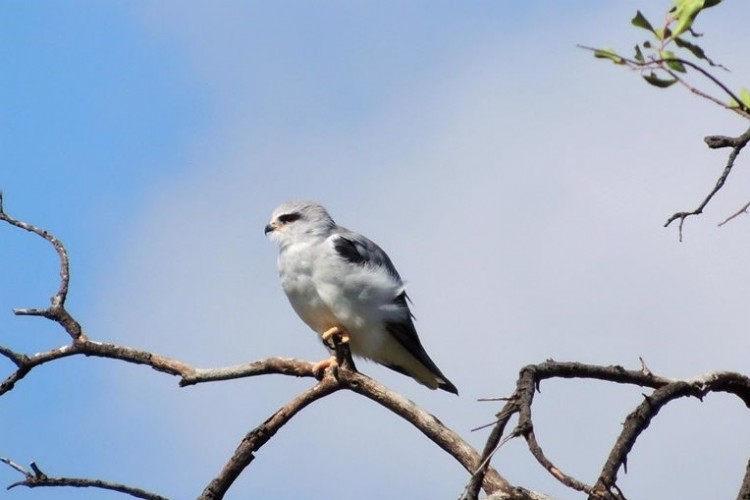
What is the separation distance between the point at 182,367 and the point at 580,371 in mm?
2410

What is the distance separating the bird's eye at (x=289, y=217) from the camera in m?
9.51

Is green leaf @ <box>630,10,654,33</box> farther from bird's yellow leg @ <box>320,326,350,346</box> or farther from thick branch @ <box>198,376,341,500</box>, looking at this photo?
bird's yellow leg @ <box>320,326,350,346</box>

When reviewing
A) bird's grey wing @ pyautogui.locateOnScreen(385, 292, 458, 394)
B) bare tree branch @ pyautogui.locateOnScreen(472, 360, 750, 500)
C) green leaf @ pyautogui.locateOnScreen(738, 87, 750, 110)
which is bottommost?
bare tree branch @ pyautogui.locateOnScreen(472, 360, 750, 500)

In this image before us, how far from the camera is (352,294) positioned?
8.67 meters

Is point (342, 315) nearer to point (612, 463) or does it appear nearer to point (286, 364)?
point (286, 364)

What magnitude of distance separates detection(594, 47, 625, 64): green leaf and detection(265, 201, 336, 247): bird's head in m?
5.41

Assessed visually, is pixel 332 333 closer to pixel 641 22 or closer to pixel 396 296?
pixel 396 296

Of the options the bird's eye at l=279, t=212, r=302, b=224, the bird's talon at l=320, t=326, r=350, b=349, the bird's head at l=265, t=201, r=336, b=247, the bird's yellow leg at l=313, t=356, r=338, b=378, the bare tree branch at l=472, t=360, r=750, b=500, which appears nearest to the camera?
the bare tree branch at l=472, t=360, r=750, b=500

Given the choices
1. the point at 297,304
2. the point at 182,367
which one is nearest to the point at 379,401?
the point at 182,367

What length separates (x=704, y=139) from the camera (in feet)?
14.5

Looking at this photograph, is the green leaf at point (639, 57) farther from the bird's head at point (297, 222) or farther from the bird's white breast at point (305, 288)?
the bird's head at point (297, 222)

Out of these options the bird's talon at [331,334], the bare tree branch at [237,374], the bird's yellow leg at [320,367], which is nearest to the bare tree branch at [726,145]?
the bare tree branch at [237,374]

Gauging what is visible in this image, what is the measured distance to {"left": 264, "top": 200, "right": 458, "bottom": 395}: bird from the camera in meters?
8.67

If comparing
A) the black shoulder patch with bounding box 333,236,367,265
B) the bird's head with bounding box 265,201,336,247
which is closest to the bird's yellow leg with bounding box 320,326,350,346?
the black shoulder patch with bounding box 333,236,367,265
